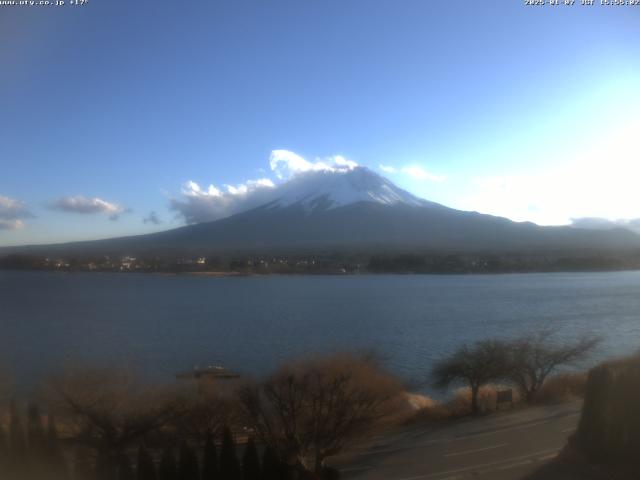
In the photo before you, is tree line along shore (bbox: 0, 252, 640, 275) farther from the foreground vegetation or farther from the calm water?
the foreground vegetation

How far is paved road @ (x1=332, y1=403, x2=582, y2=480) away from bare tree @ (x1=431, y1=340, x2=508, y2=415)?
1.24 m

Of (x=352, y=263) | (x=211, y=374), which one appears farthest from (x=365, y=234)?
(x=211, y=374)

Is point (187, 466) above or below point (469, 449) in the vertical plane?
above

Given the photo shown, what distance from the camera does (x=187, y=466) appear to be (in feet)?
13.6

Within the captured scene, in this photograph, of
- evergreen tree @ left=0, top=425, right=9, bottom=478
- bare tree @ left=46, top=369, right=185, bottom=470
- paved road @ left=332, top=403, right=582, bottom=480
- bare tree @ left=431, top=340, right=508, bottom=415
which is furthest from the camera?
bare tree @ left=431, top=340, right=508, bottom=415

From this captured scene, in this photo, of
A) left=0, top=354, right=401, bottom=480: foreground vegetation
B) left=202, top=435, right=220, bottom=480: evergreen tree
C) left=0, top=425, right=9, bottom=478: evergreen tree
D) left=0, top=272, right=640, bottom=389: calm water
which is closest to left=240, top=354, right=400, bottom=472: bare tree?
left=0, top=354, right=401, bottom=480: foreground vegetation

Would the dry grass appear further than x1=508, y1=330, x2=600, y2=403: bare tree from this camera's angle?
No

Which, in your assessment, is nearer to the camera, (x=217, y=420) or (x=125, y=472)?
(x=125, y=472)

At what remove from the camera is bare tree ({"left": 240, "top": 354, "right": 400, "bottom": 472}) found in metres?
5.40

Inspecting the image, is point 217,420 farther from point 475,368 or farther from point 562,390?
point 562,390

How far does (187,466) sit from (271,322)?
44.0ft

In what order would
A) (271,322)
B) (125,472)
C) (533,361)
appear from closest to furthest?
(125,472) < (533,361) < (271,322)

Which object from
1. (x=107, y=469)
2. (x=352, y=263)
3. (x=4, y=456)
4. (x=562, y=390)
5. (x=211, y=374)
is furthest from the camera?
(x=352, y=263)

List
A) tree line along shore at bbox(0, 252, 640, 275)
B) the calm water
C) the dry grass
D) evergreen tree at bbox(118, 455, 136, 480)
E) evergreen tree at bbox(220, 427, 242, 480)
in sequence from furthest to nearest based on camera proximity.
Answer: tree line along shore at bbox(0, 252, 640, 275), the calm water, the dry grass, evergreen tree at bbox(220, 427, 242, 480), evergreen tree at bbox(118, 455, 136, 480)
